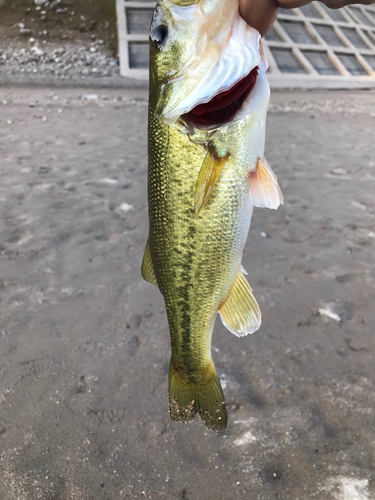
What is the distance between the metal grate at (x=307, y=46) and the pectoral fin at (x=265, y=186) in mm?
10317

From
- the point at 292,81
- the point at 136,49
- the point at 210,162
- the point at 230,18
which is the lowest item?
the point at 292,81

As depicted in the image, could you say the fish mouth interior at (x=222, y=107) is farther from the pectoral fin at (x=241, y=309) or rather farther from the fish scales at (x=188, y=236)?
the pectoral fin at (x=241, y=309)

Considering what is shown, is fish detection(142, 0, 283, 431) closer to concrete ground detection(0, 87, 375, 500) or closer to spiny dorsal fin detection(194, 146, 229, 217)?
spiny dorsal fin detection(194, 146, 229, 217)

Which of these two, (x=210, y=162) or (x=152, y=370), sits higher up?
(x=210, y=162)

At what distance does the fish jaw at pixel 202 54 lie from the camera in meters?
1.32

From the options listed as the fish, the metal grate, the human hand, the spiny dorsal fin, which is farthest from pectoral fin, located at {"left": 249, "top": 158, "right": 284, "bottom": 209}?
the metal grate

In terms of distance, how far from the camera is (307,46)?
46.5 feet

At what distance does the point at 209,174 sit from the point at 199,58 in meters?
0.37

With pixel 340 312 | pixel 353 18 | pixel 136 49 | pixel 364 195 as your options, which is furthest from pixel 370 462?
pixel 353 18

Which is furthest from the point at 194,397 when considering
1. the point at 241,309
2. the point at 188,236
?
the point at 188,236

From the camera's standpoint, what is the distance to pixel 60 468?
2.29 metres

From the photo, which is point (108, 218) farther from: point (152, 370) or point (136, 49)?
point (136, 49)

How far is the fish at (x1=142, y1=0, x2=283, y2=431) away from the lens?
1337 mm

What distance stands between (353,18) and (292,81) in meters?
7.34
